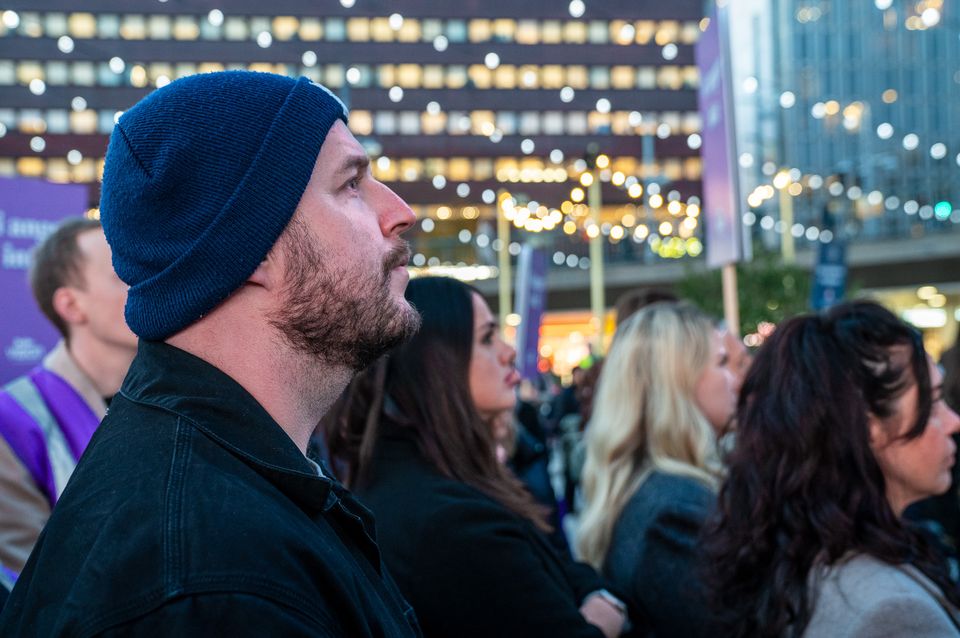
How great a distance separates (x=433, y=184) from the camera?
64.4 metres

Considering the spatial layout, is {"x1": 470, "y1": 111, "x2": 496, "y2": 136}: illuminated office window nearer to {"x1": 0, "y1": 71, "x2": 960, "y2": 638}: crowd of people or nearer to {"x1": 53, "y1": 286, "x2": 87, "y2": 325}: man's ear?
{"x1": 0, "y1": 71, "x2": 960, "y2": 638}: crowd of people

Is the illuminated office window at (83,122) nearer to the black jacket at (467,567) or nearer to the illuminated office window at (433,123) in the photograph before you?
the illuminated office window at (433,123)

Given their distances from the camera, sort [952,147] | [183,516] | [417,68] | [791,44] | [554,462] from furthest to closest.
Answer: [791,44]
[952,147]
[417,68]
[554,462]
[183,516]

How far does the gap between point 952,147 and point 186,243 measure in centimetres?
8038

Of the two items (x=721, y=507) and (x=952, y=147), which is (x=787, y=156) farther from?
(x=721, y=507)

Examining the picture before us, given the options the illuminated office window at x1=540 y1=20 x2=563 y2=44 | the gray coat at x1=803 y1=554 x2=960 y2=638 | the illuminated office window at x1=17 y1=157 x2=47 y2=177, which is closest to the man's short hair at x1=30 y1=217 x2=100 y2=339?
the gray coat at x1=803 y1=554 x2=960 y2=638

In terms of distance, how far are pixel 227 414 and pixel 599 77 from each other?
69673 mm

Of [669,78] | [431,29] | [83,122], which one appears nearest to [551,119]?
[431,29]

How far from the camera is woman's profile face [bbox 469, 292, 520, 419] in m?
3.21

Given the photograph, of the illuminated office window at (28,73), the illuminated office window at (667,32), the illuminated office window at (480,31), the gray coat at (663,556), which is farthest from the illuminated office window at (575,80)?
the gray coat at (663,556)

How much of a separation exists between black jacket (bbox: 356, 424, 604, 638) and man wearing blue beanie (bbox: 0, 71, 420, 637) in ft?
3.13

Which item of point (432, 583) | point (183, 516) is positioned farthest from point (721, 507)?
point (183, 516)

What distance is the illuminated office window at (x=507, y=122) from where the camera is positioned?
65.8 metres

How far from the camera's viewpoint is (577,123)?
220 ft
